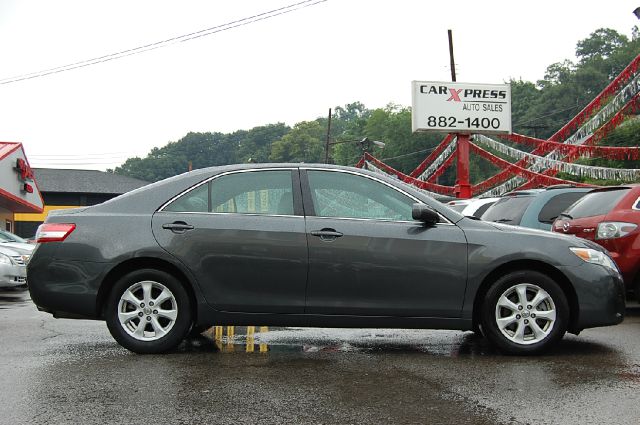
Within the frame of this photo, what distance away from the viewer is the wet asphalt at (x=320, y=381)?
400cm

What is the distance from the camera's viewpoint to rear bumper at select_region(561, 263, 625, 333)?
5773mm

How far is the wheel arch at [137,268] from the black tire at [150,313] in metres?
0.07

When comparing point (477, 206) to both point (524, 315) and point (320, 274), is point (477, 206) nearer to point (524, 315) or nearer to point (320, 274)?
point (524, 315)

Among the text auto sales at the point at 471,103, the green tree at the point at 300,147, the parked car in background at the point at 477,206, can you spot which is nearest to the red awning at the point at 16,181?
the text auto sales at the point at 471,103

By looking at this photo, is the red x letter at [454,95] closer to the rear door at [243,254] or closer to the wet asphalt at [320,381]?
the wet asphalt at [320,381]

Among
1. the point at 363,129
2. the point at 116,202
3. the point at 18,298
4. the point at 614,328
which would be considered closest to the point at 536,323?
the point at 614,328

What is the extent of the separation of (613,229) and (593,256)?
2259 mm

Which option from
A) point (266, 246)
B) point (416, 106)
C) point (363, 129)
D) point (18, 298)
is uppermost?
point (363, 129)

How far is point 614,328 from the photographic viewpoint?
726cm

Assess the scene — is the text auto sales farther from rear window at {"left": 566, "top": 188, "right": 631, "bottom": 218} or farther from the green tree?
the green tree

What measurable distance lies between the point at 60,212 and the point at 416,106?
72.5 ft

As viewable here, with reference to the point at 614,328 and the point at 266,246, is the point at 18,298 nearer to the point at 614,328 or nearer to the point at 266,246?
the point at 266,246

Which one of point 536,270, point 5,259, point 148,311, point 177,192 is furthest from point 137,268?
point 5,259

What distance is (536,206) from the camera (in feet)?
31.8
